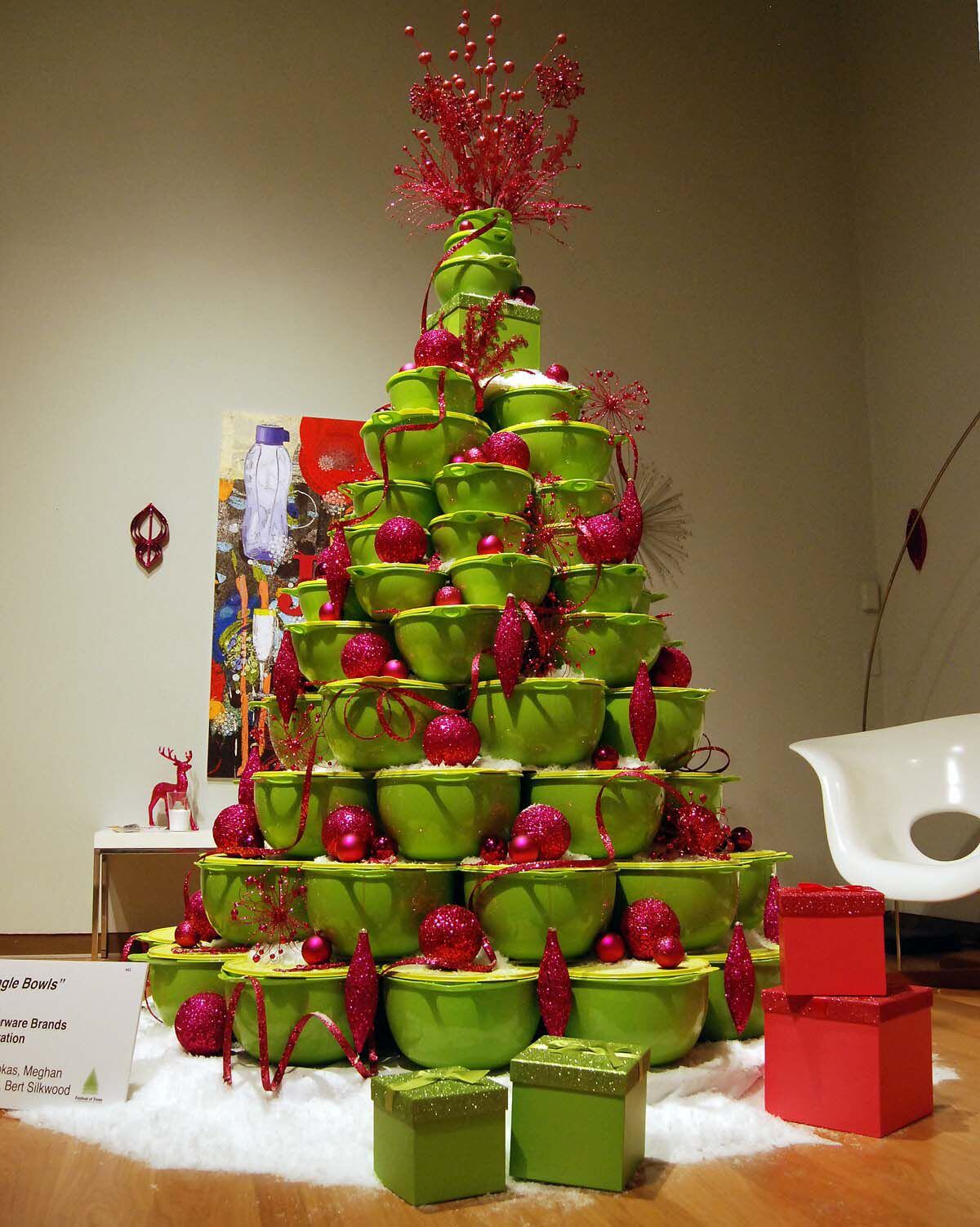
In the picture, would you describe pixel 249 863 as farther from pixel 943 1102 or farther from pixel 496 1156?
pixel 943 1102

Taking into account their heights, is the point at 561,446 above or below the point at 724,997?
above

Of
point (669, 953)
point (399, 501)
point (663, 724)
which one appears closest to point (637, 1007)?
point (669, 953)

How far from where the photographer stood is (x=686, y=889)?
5.90 feet

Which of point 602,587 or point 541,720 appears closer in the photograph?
point 541,720

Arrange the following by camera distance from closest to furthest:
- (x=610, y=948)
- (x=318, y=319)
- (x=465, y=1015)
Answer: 1. (x=465, y=1015)
2. (x=610, y=948)
3. (x=318, y=319)

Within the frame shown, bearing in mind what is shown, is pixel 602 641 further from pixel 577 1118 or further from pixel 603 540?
pixel 577 1118

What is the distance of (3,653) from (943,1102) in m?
2.77

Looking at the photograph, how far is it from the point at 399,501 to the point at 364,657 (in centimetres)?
33

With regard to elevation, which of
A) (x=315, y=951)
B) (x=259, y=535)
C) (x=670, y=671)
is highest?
(x=259, y=535)

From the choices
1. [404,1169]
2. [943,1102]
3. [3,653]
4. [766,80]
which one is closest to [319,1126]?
[404,1169]

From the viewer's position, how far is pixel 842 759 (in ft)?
8.44

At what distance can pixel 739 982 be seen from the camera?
69.8 inches

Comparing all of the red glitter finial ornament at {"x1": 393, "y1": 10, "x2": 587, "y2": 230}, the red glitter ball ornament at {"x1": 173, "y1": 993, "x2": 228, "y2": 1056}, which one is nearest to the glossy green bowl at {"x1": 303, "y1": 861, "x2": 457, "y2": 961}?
the red glitter ball ornament at {"x1": 173, "y1": 993, "x2": 228, "y2": 1056}

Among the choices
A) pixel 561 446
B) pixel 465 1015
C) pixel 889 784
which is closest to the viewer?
pixel 465 1015
